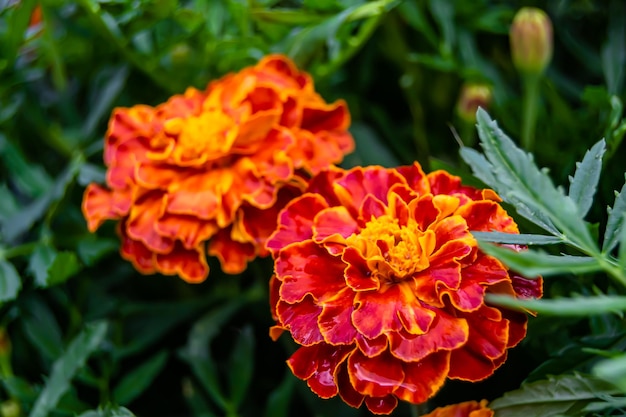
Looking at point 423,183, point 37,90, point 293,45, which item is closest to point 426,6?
point 293,45

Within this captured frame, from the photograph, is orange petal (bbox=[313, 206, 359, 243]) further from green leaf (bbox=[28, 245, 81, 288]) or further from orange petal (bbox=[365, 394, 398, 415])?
green leaf (bbox=[28, 245, 81, 288])

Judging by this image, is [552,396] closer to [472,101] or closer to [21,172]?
[472,101]

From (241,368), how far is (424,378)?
223mm

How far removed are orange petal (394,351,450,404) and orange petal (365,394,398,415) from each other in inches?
0.5

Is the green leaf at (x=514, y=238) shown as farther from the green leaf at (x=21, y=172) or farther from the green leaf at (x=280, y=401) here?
the green leaf at (x=21, y=172)

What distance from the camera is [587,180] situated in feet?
1.20

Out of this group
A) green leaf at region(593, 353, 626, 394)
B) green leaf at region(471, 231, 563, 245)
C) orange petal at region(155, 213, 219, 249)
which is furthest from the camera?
orange petal at region(155, 213, 219, 249)

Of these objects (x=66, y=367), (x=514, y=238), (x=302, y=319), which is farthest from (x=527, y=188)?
(x=66, y=367)

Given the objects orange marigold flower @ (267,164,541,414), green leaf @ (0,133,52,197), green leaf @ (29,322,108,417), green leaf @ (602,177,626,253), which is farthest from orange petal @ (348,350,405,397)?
green leaf @ (0,133,52,197)

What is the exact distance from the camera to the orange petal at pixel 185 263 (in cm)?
49

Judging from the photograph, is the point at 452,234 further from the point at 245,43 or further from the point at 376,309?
the point at 245,43

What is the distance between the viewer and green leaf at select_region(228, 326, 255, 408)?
1.79 feet

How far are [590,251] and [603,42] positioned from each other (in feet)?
1.46

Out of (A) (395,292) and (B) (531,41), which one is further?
(B) (531,41)
